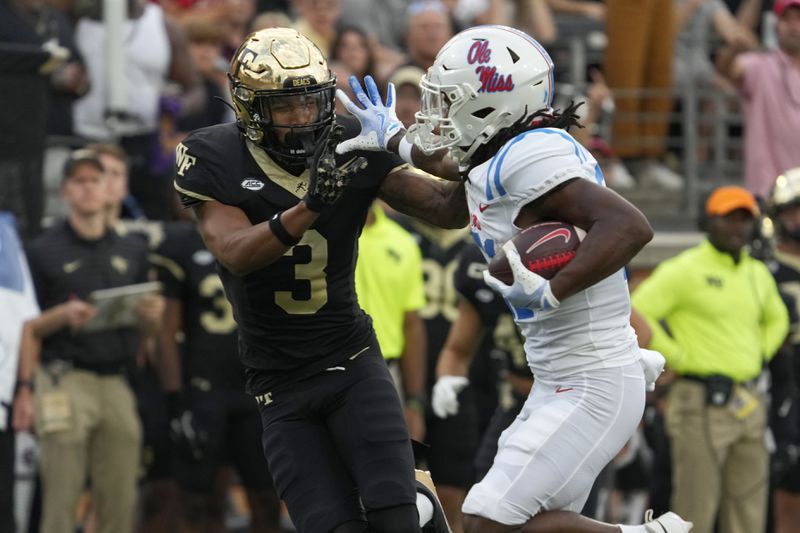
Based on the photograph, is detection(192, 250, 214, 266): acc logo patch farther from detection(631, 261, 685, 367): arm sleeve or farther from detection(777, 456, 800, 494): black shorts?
detection(777, 456, 800, 494): black shorts

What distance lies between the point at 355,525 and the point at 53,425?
10.1 ft

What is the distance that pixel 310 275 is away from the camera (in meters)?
5.51

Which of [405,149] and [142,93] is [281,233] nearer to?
[405,149]

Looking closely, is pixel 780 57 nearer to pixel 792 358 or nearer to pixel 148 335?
pixel 792 358

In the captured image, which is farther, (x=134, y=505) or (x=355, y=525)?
(x=134, y=505)

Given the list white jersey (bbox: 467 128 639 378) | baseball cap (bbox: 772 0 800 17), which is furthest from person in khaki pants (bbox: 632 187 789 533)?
white jersey (bbox: 467 128 639 378)

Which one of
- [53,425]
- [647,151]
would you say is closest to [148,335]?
[53,425]

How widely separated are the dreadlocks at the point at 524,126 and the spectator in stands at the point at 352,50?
4.75 metres

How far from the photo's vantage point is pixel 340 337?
5559 millimetres

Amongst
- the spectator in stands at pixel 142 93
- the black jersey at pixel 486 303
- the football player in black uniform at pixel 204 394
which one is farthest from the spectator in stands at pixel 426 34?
the black jersey at pixel 486 303

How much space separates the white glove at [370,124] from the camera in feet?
18.2

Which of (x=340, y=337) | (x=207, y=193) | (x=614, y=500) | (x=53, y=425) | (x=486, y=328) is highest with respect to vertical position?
(x=207, y=193)

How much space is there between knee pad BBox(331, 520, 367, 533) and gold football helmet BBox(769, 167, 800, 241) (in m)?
4.69

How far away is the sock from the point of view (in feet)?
18.1
